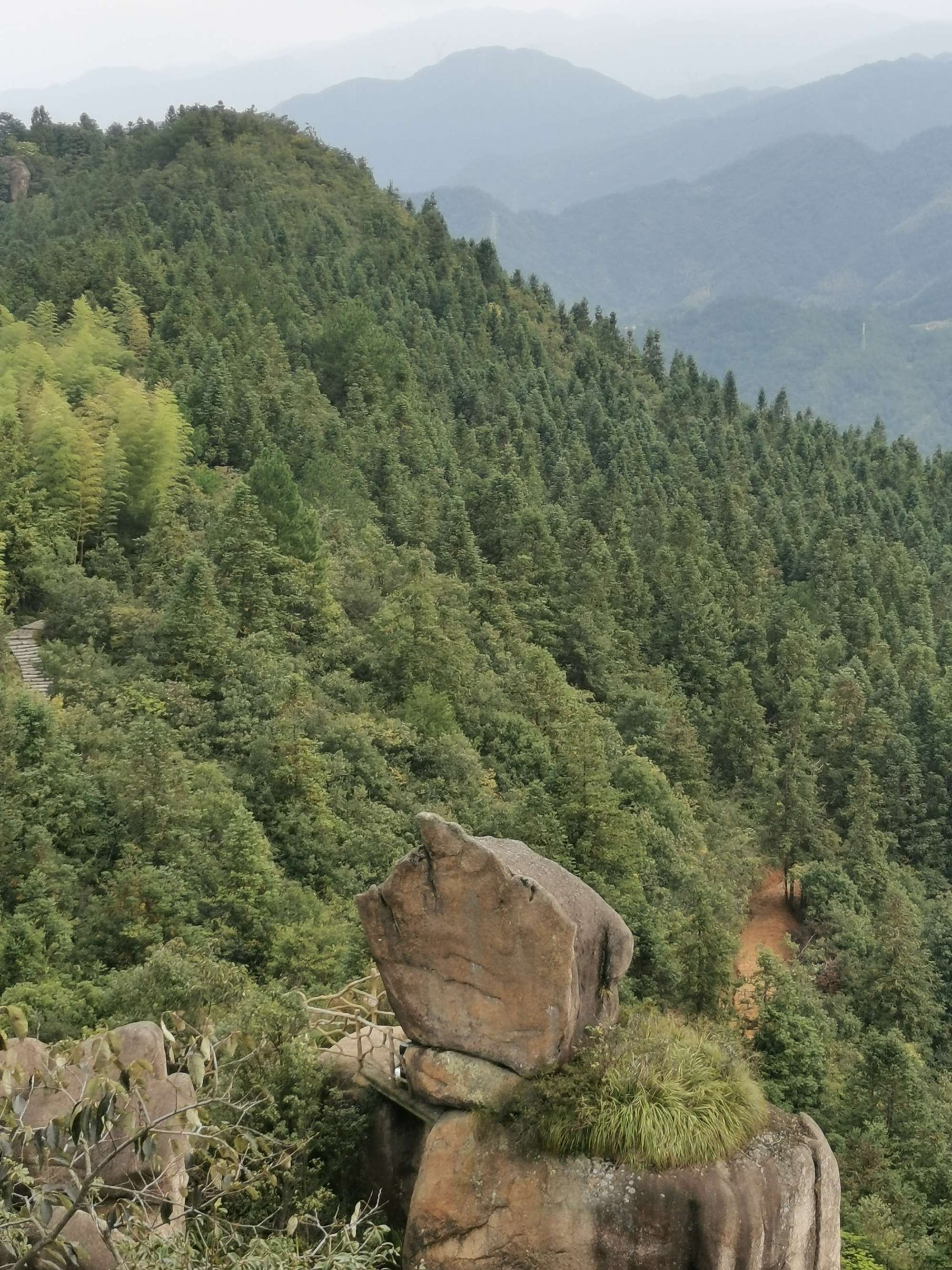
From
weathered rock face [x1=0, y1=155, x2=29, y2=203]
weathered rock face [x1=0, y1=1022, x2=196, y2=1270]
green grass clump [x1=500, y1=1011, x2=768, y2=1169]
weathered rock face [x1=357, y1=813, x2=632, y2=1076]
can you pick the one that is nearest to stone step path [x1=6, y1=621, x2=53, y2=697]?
weathered rock face [x1=0, y1=1022, x2=196, y2=1270]

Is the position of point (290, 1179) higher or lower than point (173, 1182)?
lower

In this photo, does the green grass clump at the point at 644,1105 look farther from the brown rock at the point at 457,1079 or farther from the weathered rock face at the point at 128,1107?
the weathered rock face at the point at 128,1107

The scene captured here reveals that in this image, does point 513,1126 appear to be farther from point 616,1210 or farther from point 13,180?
point 13,180

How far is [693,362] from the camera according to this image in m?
115

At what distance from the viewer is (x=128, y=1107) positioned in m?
9.70

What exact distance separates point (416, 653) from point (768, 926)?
730 inches

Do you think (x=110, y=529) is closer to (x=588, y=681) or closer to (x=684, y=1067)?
(x=588, y=681)

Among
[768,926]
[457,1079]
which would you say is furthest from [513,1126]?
[768,926]

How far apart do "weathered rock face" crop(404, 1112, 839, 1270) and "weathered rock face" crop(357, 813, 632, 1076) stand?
3.46ft

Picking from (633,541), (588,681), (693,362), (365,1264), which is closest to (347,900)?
(365,1264)

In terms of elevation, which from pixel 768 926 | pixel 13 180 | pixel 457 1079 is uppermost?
pixel 13 180

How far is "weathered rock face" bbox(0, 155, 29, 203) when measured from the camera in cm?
11494

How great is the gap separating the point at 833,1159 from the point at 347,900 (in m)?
16.1

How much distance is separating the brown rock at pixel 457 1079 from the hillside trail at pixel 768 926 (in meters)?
28.1
